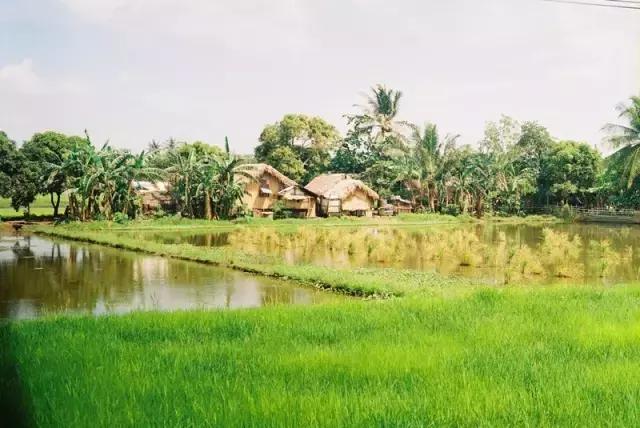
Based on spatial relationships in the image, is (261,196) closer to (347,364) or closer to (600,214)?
(600,214)

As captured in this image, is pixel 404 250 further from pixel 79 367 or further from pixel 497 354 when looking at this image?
pixel 79 367

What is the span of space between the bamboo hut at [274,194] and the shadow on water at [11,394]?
29273 mm

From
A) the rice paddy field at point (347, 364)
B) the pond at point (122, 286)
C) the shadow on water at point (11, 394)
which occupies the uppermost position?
the shadow on water at point (11, 394)

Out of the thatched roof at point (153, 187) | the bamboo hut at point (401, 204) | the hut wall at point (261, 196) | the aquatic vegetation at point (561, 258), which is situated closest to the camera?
the aquatic vegetation at point (561, 258)

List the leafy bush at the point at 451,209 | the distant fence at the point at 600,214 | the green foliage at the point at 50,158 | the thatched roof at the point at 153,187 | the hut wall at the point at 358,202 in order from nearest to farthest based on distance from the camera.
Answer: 1. the green foliage at the point at 50,158
2. the thatched roof at the point at 153,187
3. the distant fence at the point at 600,214
4. the hut wall at the point at 358,202
5. the leafy bush at the point at 451,209

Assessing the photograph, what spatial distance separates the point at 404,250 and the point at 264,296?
8.21 m

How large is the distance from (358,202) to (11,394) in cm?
3314

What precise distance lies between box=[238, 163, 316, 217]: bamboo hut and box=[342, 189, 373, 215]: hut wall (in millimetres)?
1959

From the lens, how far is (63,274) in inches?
504

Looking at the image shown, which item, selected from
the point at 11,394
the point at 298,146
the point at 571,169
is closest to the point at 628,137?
the point at 571,169

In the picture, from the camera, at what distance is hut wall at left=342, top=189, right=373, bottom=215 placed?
3606cm

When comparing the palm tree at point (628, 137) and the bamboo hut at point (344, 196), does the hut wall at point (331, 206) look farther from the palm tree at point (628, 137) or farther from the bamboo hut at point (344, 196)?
the palm tree at point (628, 137)

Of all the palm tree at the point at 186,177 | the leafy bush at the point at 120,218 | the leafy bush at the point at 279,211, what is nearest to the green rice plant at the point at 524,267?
the leafy bush at the point at 120,218

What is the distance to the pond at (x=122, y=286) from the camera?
31.0ft
